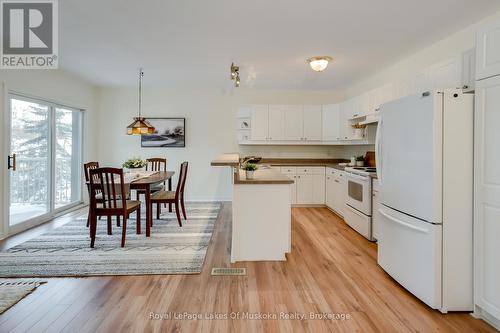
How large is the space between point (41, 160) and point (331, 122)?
5333 millimetres

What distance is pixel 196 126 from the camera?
634 cm

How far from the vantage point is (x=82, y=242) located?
361 centimetres

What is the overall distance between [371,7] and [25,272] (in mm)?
4140

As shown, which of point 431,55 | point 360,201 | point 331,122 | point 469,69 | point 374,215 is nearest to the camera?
point 469,69

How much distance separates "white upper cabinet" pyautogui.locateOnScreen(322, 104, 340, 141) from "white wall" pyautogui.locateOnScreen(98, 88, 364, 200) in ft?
1.70


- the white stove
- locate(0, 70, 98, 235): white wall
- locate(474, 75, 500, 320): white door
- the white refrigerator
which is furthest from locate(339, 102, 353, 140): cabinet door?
locate(0, 70, 98, 235): white wall

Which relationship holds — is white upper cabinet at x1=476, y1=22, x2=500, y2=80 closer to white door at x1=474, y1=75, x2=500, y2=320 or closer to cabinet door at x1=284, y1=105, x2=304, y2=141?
white door at x1=474, y1=75, x2=500, y2=320

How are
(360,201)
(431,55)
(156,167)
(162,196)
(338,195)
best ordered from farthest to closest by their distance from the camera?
(156,167), (338,195), (162,196), (360,201), (431,55)

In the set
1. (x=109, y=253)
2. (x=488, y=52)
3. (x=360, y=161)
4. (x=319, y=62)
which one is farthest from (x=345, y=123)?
(x=109, y=253)

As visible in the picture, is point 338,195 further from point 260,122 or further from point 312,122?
point 260,122

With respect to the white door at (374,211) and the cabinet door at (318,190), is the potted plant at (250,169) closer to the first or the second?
the white door at (374,211)

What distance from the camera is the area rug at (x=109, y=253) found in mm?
2828

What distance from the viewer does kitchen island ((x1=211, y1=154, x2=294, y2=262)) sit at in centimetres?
308

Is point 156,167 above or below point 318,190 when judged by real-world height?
above
